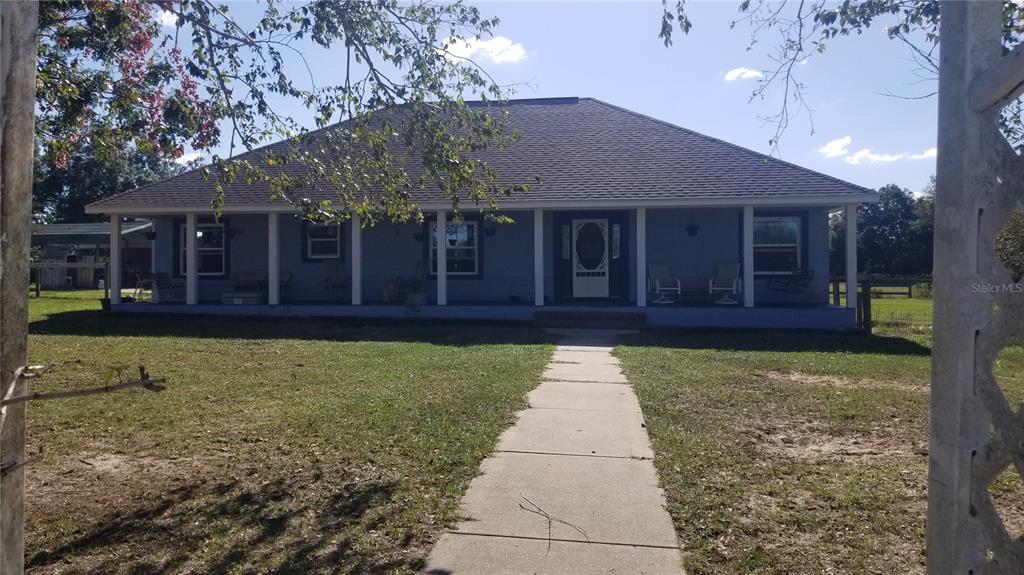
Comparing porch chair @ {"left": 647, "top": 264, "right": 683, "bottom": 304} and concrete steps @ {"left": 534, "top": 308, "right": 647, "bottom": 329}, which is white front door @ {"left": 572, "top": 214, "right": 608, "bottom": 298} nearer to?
porch chair @ {"left": 647, "top": 264, "right": 683, "bottom": 304}

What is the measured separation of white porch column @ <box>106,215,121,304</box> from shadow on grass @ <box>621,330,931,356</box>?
1215 cm

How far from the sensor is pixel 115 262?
17016 millimetres

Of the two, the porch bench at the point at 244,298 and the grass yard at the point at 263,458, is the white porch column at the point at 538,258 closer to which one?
the grass yard at the point at 263,458

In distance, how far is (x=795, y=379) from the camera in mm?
8953

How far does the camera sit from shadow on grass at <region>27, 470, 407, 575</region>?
3520 mm

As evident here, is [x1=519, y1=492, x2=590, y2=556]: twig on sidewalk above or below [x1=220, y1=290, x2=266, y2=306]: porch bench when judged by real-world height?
below

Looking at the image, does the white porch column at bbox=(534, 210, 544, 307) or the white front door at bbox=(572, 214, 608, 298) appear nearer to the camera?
the white porch column at bbox=(534, 210, 544, 307)

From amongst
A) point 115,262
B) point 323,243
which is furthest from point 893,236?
point 115,262

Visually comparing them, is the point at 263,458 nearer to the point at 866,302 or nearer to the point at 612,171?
the point at 612,171

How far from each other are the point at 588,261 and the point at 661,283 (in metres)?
1.89

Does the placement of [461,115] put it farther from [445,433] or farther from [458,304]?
[458,304]

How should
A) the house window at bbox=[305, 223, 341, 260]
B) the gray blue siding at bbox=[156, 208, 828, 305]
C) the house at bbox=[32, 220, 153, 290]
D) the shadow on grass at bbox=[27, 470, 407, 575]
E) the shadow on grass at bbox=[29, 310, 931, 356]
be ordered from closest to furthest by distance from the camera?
the shadow on grass at bbox=[27, 470, 407, 575]
the shadow on grass at bbox=[29, 310, 931, 356]
the gray blue siding at bbox=[156, 208, 828, 305]
the house window at bbox=[305, 223, 341, 260]
the house at bbox=[32, 220, 153, 290]

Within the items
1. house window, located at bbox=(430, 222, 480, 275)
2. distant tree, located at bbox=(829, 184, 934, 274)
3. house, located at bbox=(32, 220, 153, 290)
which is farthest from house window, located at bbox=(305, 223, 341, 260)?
distant tree, located at bbox=(829, 184, 934, 274)

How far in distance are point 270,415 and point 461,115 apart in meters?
3.34
